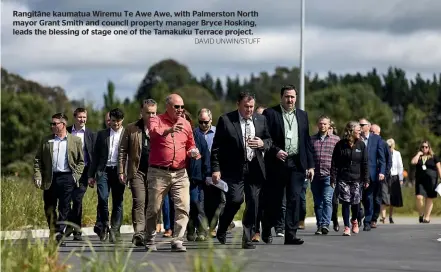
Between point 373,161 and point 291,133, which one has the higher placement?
point 291,133

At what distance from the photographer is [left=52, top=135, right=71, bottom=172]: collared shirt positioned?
15.5m

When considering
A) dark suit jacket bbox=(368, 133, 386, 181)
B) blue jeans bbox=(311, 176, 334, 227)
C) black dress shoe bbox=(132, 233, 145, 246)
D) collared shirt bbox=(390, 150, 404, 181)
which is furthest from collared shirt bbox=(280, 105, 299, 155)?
collared shirt bbox=(390, 150, 404, 181)

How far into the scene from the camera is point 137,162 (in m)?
14.8

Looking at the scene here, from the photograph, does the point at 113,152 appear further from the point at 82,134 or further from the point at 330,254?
the point at 330,254

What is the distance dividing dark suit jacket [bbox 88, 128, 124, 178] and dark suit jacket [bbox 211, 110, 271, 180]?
189 centimetres

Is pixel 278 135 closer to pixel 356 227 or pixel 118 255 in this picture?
pixel 356 227

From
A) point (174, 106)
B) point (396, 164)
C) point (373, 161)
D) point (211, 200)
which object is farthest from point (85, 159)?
point (396, 164)

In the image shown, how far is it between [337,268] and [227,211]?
303 cm

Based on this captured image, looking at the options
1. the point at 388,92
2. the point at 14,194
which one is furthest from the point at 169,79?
the point at 14,194

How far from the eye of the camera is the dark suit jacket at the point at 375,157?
1972cm

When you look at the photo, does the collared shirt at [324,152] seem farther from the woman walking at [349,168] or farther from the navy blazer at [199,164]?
the navy blazer at [199,164]

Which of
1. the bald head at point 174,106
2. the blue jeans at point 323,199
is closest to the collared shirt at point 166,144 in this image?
the bald head at point 174,106

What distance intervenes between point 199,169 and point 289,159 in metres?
1.61

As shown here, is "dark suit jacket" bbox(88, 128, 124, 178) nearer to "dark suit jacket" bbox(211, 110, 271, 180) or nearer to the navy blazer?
the navy blazer
